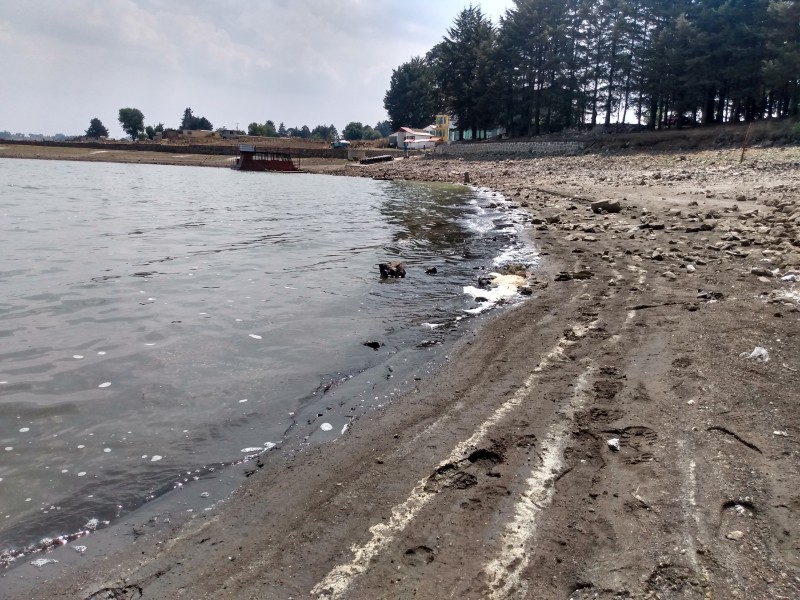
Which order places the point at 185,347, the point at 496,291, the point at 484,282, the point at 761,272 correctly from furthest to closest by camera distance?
the point at 484,282
the point at 496,291
the point at 761,272
the point at 185,347

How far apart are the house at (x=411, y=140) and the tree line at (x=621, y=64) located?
22.0 ft

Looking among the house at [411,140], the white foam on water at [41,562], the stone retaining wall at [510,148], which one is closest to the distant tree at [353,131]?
the house at [411,140]

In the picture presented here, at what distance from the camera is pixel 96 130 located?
500ft

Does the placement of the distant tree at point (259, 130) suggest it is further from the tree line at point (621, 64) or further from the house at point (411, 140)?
the tree line at point (621, 64)

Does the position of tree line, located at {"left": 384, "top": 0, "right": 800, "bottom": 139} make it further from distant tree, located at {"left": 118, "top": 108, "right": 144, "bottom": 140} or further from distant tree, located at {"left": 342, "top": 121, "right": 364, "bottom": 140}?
distant tree, located at {"left": 118, "top": 108, "right": 144, "bottom": 140}

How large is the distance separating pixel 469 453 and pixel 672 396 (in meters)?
2.11

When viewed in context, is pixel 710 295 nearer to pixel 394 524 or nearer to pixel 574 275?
pixel 574 275

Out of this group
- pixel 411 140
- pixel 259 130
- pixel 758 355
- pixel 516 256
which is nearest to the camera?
pixel 758 355

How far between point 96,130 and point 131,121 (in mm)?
20596

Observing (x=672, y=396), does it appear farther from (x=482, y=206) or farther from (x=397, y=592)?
(x=482, y=206)

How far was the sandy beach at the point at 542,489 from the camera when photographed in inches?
121

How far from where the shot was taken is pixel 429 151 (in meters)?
82.1

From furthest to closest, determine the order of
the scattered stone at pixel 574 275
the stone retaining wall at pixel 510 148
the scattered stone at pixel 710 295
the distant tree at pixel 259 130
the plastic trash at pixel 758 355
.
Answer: the distant tree at pixel 259 130 < the stone retaining wall at pixel 510 148 < the scattered stone at pixel 574 275 < the scattered stone at pixel 710 295 < the plastic trash at pixel 758 355

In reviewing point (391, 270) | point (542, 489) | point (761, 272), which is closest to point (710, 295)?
point (761, 272)
